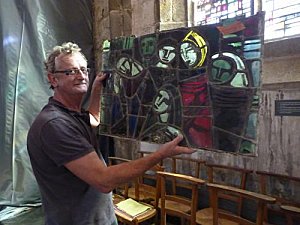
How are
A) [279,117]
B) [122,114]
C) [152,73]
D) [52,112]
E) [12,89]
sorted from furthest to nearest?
[12,89] → [279,117] → [122,114] → [152,73] → [52,112]

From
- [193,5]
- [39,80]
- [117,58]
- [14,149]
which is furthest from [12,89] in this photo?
[193,5]

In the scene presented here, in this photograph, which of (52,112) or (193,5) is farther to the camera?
(193,5)

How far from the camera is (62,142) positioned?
1030 millimetres

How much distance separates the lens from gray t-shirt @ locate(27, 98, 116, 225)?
40.8 inches

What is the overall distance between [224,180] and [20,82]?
190 cm

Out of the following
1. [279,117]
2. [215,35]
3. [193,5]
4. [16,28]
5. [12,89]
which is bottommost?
[279,117]

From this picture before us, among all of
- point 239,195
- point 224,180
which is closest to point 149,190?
point 224,180

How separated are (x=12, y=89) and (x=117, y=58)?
155cm

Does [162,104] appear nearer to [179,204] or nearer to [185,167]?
[179,204]

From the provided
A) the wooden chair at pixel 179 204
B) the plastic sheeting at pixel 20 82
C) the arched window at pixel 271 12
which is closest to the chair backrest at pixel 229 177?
the wooden chair at pixel 179 204

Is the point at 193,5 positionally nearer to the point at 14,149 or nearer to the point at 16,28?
the point at 16,28

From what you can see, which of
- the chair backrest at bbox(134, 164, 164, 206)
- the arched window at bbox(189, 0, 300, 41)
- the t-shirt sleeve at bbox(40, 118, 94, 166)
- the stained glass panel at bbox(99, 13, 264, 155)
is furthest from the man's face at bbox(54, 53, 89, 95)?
the chair backrest at bbox(134, 164, 164, 206)

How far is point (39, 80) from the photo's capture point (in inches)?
113

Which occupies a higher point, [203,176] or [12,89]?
[12,89]
